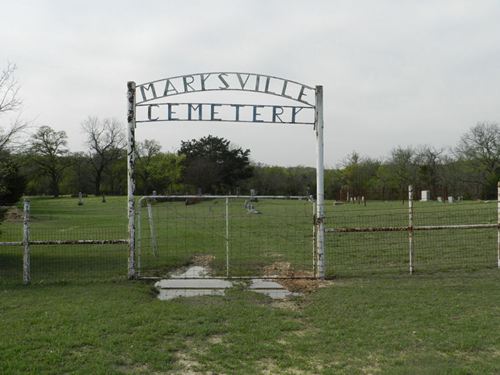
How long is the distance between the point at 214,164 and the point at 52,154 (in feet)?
83.6

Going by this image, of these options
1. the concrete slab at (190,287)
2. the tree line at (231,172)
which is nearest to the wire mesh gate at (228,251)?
the concrete slab at (190,287)

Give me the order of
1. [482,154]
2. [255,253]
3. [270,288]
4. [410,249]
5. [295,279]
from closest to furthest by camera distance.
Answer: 1. [270,288]
2. [295,279]
3. [410,249]
4. [255,253]
5. [482,154]

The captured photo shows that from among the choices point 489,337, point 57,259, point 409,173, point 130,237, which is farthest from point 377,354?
point 409,173

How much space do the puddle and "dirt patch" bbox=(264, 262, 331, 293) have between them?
0.20 meters

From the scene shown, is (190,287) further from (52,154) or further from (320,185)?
(52,154)

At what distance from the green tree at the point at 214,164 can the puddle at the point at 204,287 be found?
56.5 m

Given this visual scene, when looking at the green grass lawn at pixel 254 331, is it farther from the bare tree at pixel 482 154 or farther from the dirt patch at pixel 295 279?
the bare tree at pixel 482 154

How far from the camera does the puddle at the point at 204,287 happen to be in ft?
26.1

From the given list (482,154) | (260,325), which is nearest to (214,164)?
(482,154)

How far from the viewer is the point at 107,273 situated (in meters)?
9.83

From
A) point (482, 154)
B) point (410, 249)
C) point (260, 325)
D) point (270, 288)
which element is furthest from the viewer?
point (482, 154)

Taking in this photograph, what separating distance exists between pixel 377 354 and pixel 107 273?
254 inches

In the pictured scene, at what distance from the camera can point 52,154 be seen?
73.3m

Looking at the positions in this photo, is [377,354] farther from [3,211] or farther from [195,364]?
[3,211]
